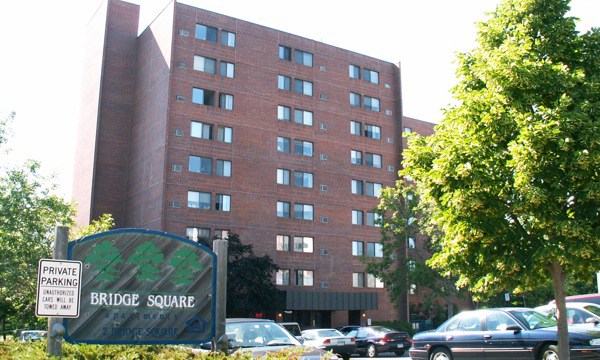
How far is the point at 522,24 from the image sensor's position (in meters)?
13.1

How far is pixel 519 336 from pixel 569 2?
7.27 m

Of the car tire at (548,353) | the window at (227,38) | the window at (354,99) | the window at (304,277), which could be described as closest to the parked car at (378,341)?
the car tire at (548,353)

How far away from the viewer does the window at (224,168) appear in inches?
1913

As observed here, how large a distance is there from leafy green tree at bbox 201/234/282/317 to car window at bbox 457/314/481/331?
27.0 m

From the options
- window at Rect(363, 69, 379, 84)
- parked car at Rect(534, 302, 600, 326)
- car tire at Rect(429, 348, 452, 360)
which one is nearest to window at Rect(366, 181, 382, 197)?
window at Rect(363, 69, 379, 84)

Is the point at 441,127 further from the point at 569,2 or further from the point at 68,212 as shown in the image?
the point at 68,212

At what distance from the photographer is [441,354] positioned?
15648 millimetres

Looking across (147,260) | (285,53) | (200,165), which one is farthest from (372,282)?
(147,260)

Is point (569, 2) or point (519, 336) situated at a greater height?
point (569, 2)

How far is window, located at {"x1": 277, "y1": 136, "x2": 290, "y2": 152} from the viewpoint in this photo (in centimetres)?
5212

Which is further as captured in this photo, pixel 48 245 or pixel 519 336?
pixel 48 245

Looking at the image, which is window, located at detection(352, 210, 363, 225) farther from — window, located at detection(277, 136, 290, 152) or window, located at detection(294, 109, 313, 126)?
window, located at detection(294, 109, 313, 126)

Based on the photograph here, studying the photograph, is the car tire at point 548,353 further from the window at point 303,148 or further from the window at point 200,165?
the window at point 303,148

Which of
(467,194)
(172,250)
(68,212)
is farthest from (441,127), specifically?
(68,212)
